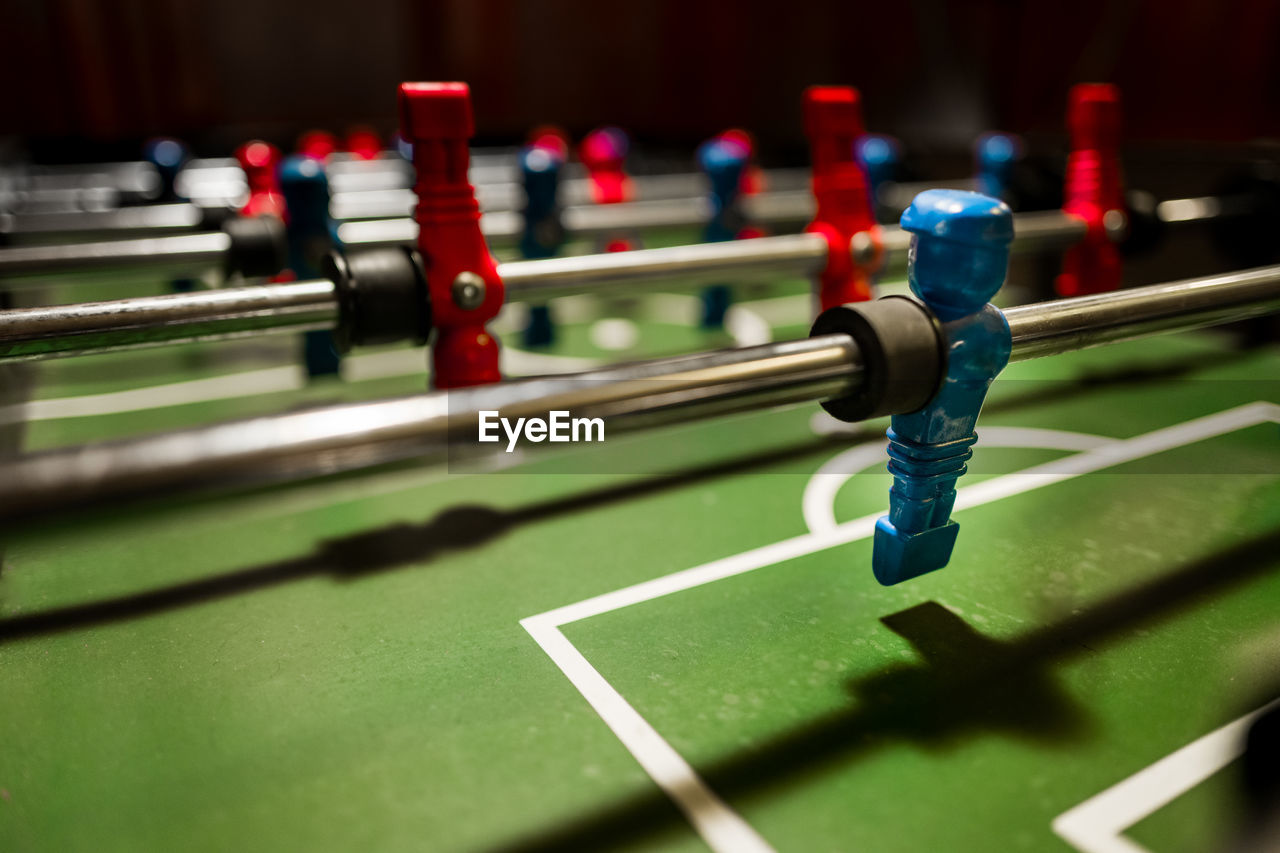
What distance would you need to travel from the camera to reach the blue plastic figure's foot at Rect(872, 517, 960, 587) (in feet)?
2.68

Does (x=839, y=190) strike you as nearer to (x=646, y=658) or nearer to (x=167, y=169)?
A: (x=646, y=658)

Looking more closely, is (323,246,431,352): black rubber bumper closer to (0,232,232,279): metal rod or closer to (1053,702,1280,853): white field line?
(0,232,232,279): metal rod

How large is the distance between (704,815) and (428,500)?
2.27 ft

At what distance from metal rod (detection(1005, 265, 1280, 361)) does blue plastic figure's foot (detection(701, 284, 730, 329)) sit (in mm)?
1240

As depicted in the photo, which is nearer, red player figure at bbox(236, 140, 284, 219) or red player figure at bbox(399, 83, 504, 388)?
red player figure at bbox(399, 83, 504, 388)

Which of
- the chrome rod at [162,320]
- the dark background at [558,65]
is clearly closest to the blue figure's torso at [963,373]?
the chrome rod at [162,320]

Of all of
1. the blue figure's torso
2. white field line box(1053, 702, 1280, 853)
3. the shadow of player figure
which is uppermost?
the blue figure's torso

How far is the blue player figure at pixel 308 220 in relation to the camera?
159 centimetres

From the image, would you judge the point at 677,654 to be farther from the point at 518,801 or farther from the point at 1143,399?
the point at 1143,399

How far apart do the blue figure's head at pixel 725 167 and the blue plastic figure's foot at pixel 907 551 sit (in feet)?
4.68

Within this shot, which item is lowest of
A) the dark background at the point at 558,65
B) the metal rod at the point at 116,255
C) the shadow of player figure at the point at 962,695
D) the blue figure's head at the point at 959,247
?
the shadow of player figure at the point at 962,695

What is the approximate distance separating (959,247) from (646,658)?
46 centimetres

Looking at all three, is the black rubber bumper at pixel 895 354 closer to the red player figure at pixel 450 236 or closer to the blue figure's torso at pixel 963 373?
the blue figure's torso at pixel 963 373

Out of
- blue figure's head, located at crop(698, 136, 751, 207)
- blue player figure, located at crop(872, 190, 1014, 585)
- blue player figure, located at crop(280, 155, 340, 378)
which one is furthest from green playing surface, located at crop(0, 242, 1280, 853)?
blue figure's head, located at crop(698, 136, 751, 207)
